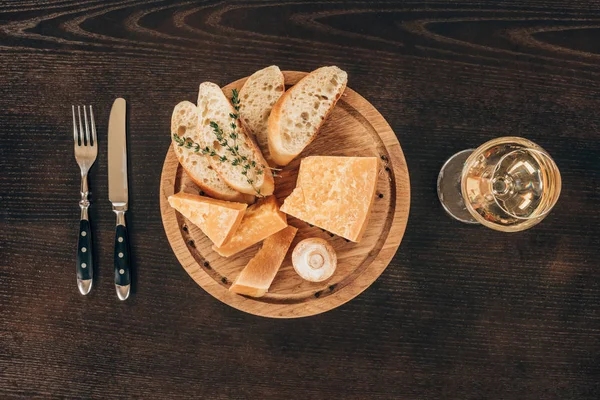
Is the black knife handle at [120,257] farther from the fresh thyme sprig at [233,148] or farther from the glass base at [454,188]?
the glass base at [454,188]

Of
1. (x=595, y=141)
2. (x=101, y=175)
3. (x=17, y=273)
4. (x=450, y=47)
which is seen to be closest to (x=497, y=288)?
(x=595, y=141)

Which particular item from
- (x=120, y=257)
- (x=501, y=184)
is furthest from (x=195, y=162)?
(x=501, y=184)

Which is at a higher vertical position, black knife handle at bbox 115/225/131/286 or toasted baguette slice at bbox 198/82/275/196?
toasted baguette slice at bbox 198/82/275/196

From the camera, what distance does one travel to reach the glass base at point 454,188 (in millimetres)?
1381

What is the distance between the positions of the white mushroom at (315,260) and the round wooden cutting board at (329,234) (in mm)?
73

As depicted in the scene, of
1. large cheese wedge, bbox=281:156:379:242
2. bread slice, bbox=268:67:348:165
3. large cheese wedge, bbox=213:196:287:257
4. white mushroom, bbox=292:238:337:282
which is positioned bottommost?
white mushroom, bbox=292:238:337:282

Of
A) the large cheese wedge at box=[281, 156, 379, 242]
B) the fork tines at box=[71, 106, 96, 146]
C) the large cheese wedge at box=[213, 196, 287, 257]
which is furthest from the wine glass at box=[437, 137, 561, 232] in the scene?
the fork tines at box=[71, 106, 96, 146]

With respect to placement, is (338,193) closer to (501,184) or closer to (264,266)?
(264,266)

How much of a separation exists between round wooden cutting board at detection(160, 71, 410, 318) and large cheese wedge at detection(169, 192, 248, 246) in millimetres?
66

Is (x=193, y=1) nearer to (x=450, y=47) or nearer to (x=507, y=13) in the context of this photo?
(x=450, y=47)

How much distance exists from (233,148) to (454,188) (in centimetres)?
65

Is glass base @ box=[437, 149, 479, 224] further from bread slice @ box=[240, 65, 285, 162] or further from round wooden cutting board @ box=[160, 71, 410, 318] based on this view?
bread slice @ box=[240, 65, 285, 162]

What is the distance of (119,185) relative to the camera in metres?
1.40

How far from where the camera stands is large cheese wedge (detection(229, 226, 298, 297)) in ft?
4.13
